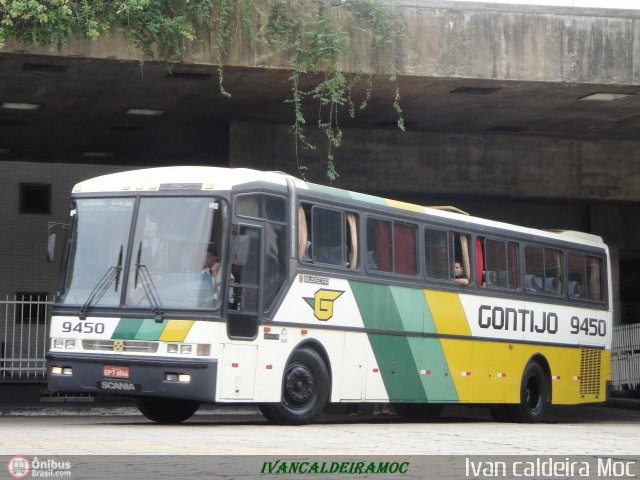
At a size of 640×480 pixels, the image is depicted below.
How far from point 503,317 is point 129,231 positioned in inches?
285

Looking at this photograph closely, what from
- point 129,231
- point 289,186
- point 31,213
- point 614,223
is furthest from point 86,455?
point 31,213

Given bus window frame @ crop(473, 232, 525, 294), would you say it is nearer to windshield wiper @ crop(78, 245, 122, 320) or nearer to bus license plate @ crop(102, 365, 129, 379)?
windshield wiper @ crop(78, 245, 122, 320)

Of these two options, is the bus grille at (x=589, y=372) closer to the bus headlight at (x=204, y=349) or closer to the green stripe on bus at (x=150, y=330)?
the bus headlight at (x=204, y=349)

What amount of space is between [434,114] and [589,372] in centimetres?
543

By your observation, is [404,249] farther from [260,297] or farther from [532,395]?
[532,395]

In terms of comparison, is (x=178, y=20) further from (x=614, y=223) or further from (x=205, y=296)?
(x=614, y=223)

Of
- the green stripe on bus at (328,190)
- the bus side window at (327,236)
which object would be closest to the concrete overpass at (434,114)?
the green stripe on bus at (328,190)

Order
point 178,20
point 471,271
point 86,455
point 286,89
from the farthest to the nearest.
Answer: point 286,89 < point 471,271 < point 178,20 < point 86,455

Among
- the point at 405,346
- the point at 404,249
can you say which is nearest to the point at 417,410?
the point at 405,346

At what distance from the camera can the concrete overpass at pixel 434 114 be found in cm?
1950

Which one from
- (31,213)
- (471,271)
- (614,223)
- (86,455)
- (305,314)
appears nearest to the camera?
(86,455)

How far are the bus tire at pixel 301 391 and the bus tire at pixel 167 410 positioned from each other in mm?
1473

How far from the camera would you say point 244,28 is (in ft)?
61.5

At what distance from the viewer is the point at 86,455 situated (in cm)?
1026
